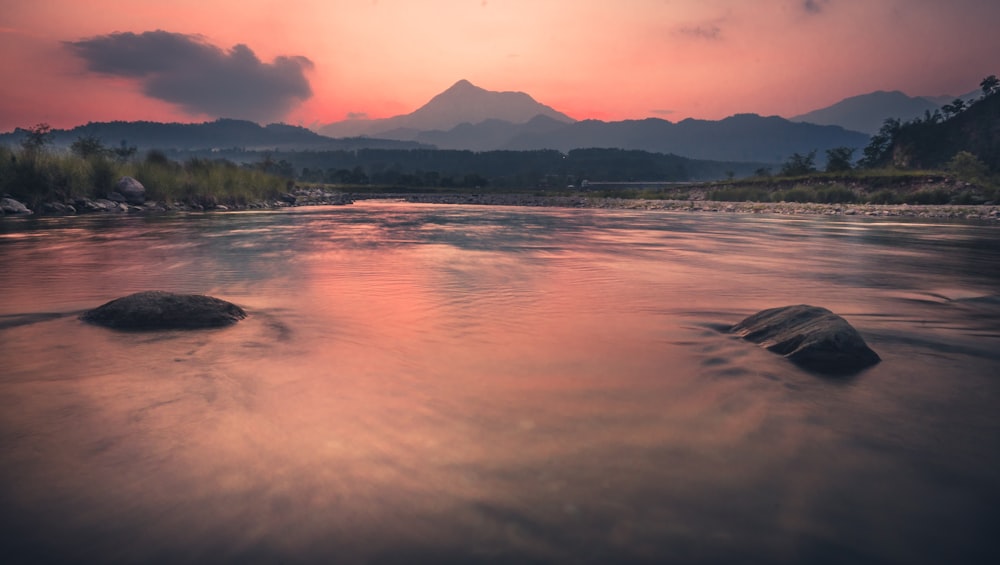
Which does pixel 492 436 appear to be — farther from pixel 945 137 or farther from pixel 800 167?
pixel 945 137

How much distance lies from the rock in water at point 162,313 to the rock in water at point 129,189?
41697 millimetres

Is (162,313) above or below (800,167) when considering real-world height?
below

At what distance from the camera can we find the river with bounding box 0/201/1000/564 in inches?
143

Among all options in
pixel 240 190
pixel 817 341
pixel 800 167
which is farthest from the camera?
pixel 800 167

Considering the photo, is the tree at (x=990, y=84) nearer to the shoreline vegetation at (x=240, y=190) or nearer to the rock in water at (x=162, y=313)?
the shoreline vegetation at (x=240, y=190)

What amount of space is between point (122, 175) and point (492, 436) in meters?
51.5

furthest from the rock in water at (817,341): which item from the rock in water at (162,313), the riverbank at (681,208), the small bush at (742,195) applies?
the small bush at (742,195)

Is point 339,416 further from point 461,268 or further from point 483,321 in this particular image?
point 461,268

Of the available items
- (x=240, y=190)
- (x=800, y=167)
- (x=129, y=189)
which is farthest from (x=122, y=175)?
(x=800, y=167)

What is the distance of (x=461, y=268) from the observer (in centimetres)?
1834

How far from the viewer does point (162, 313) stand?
9148mm

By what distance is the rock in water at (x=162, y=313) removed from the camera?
9078mm

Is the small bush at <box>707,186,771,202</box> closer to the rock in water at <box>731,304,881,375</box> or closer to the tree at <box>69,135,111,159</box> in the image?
the rock in water at <box>731,304,881,375</box>

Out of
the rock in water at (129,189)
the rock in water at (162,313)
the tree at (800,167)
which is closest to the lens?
the rock in water at (162,313)
